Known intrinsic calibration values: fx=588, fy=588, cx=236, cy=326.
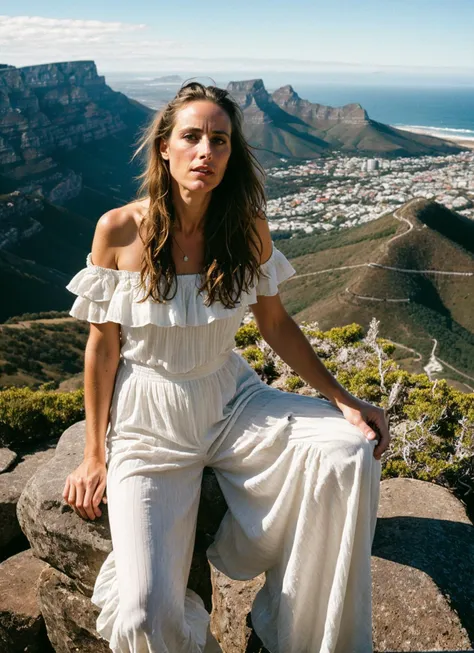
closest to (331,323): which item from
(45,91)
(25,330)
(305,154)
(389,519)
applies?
(25,330)

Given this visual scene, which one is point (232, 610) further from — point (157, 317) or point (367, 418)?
point (157, 317)

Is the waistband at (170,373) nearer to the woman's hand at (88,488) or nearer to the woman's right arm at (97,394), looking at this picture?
the woman's right arm at (97,394)

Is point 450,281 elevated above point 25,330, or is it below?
below

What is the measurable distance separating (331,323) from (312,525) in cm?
4657

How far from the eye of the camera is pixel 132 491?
2.34 metres

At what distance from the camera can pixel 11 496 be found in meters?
3.79

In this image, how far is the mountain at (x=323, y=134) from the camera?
170250 millimetres

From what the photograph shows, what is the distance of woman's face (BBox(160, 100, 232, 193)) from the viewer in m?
2.61

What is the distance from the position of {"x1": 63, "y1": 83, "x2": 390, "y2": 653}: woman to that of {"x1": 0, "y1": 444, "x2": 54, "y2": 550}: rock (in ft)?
4.49

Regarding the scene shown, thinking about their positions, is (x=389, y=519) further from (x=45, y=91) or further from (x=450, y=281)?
(x=45, y=91)

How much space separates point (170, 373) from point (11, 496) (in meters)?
1.84

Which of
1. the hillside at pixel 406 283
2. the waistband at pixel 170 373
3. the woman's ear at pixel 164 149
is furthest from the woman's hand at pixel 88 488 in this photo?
the hillside at pixel 406 283

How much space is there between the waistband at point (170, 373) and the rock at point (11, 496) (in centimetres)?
162

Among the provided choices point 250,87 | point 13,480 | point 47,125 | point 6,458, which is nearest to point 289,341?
point 13,480
